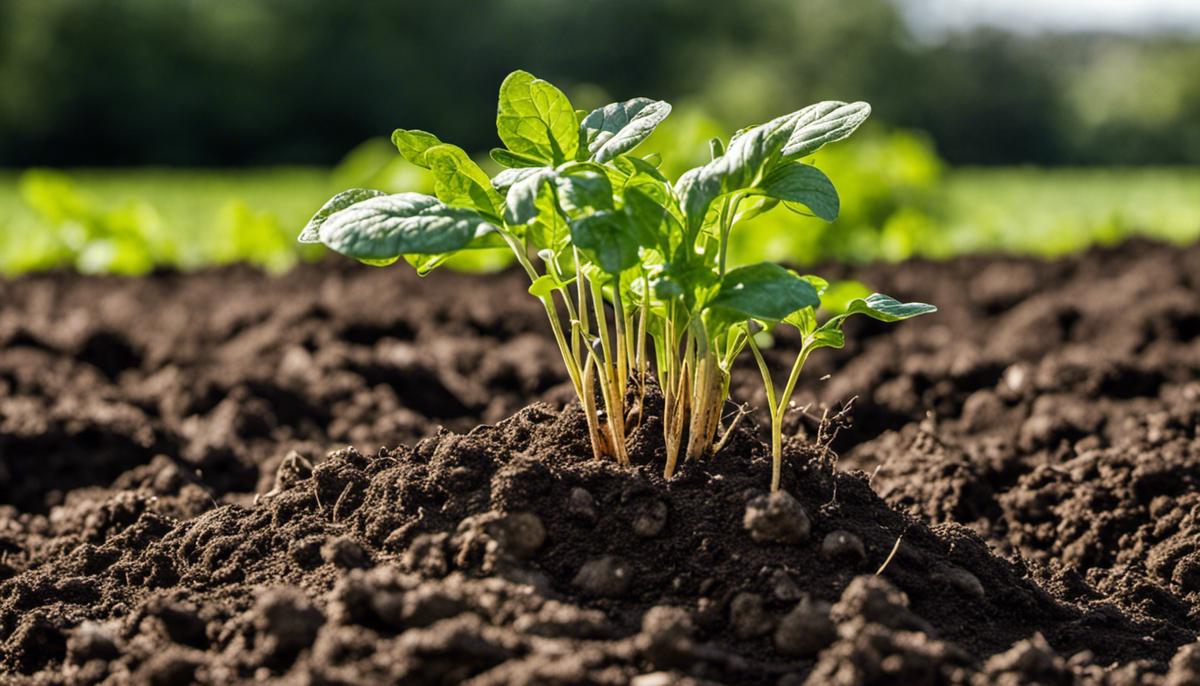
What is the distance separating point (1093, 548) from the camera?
2736 mm

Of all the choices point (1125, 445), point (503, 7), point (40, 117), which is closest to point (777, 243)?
point (1125, 445)

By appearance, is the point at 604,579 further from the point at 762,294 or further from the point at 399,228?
the point at 399,228

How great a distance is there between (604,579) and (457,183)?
0.68 m

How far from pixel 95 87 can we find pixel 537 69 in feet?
38.1

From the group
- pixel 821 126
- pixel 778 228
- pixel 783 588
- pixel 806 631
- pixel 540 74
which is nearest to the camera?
pixel 806 631

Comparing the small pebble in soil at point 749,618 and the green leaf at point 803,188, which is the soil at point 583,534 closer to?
the small pebble in soil at point 749,618

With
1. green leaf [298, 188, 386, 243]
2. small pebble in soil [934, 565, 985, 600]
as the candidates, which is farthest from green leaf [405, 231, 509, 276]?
small pebble in soil [934, 565, 985, 600]

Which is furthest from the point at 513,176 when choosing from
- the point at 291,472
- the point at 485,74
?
the point at 485,74

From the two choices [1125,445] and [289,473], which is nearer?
[289,473]

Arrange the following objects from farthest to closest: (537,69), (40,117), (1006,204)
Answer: (537,69) → (40,117) → (1006,204)

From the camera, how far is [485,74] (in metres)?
35.2

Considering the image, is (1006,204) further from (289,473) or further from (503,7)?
(503,7)

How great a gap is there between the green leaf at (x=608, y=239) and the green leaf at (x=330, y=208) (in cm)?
40

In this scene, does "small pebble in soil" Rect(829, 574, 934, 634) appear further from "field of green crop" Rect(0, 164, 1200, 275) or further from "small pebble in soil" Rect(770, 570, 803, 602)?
"field of green crop" Rect(0, 164, 1200, 275)
